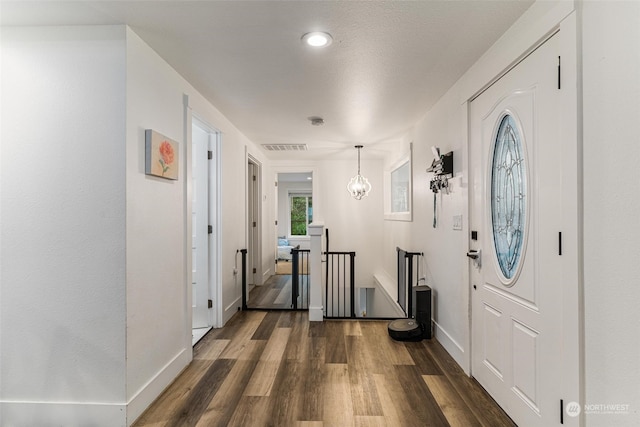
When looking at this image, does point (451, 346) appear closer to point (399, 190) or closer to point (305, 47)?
point (305, 47)

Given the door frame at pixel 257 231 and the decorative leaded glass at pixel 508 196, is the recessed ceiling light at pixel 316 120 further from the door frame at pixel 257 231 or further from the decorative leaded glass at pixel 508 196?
the decorative leaded glass at pixel 508 196

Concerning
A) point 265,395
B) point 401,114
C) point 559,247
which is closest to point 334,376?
point 265,395

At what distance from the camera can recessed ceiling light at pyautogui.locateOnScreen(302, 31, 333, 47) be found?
76.0 inches

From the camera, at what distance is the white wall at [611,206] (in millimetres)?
1151

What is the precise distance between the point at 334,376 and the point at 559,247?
1.78 m

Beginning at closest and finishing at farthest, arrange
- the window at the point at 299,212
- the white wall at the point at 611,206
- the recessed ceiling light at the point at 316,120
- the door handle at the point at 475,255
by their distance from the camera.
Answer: the white wall at the point at 611,206
the door handle at the point at 475,255
the recessed ceiling light at the point at 316,120
the window at the point at 299,212

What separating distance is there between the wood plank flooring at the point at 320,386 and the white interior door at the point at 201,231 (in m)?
0.32

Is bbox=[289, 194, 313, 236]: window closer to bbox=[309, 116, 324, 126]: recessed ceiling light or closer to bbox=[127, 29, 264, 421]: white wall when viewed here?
bbox=[309, 116, 324, 126]: recessed ceiling light

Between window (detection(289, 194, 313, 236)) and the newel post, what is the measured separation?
7.21m

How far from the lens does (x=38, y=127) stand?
1.86m

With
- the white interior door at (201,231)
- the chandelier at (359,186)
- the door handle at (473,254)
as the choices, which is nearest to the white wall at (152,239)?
the white interior door at (201,231)

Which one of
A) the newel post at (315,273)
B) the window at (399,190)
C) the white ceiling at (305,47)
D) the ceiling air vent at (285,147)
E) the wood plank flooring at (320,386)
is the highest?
the ceiling air vent at (285,147)

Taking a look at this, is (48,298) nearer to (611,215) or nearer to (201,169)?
(201,169)

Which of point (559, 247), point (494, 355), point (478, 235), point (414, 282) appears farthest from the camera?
point (414, 282)
